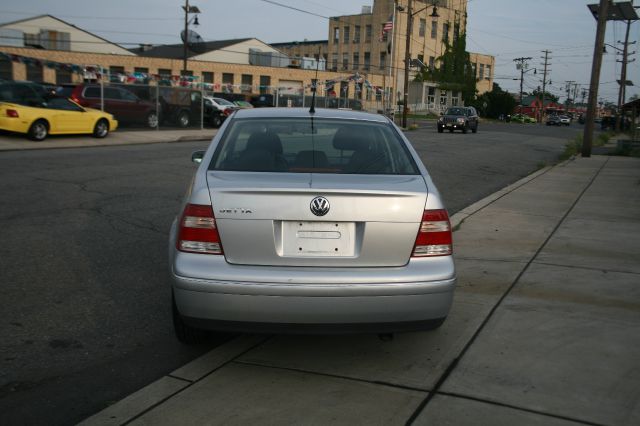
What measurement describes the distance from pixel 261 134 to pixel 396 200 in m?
1.33

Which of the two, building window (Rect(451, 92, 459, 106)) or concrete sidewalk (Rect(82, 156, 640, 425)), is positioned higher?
building window (Rect(451, 92, 459, 106))

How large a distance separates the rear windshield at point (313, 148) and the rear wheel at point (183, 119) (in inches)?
953

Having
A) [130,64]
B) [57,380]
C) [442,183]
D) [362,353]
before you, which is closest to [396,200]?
[362,353]

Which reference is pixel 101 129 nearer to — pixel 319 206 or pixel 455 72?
pixel 319 206

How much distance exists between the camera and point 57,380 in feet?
12.4

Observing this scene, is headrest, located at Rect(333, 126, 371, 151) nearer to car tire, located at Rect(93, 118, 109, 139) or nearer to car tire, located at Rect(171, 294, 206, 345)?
car tire, located at Rect(171, 294, 206, 345)

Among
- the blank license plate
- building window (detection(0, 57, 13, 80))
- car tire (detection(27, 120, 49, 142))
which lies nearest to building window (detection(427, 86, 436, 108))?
building window (detection(0, 57, 13, 80))

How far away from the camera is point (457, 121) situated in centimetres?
3744

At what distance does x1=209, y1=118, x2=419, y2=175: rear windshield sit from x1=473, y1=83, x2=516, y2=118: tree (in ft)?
274

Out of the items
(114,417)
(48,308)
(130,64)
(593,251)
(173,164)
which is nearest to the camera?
(114,417)

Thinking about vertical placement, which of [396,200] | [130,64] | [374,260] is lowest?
[374,260]

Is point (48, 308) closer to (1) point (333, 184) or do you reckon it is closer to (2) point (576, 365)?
(1) point (333, 184)

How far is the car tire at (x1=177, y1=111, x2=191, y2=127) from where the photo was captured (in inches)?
1113

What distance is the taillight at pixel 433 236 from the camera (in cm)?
371
